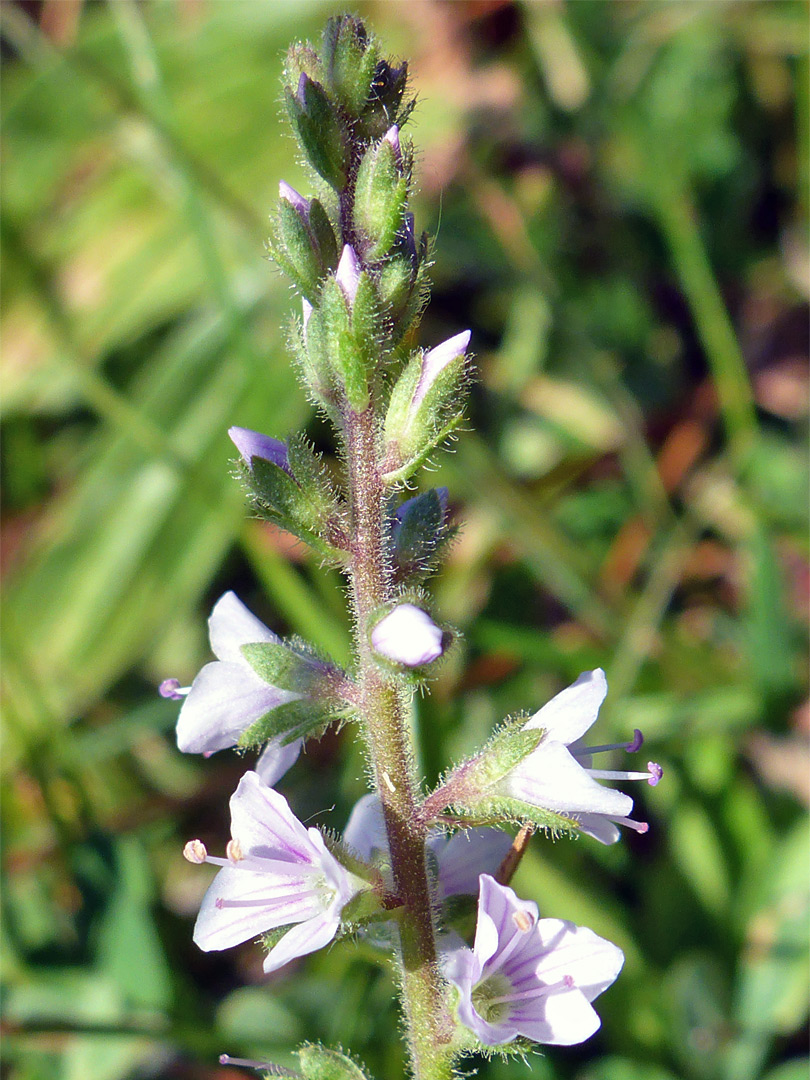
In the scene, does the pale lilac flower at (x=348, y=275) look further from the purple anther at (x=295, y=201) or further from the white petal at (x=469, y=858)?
the white petal at (x=469, y=858)

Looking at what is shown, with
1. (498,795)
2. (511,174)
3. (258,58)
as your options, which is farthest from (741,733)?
(258,58)

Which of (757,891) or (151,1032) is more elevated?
(757,891)

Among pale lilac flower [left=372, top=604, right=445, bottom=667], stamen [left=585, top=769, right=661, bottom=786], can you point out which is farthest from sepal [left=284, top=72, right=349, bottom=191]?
stamen [left=585, top=769, right=661, bottom=786]

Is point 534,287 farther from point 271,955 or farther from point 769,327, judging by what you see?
point 271,955

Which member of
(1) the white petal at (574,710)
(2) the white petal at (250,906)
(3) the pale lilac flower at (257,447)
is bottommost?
(2) the white petal at (250,906)

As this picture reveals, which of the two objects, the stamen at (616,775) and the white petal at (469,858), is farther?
the white petal at (469,858)

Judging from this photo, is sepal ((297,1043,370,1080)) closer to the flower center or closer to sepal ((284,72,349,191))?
the flower center

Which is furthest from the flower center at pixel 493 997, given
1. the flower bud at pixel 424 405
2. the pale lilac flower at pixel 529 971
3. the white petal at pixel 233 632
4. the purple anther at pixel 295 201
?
the purple anther at pixel 295 201
